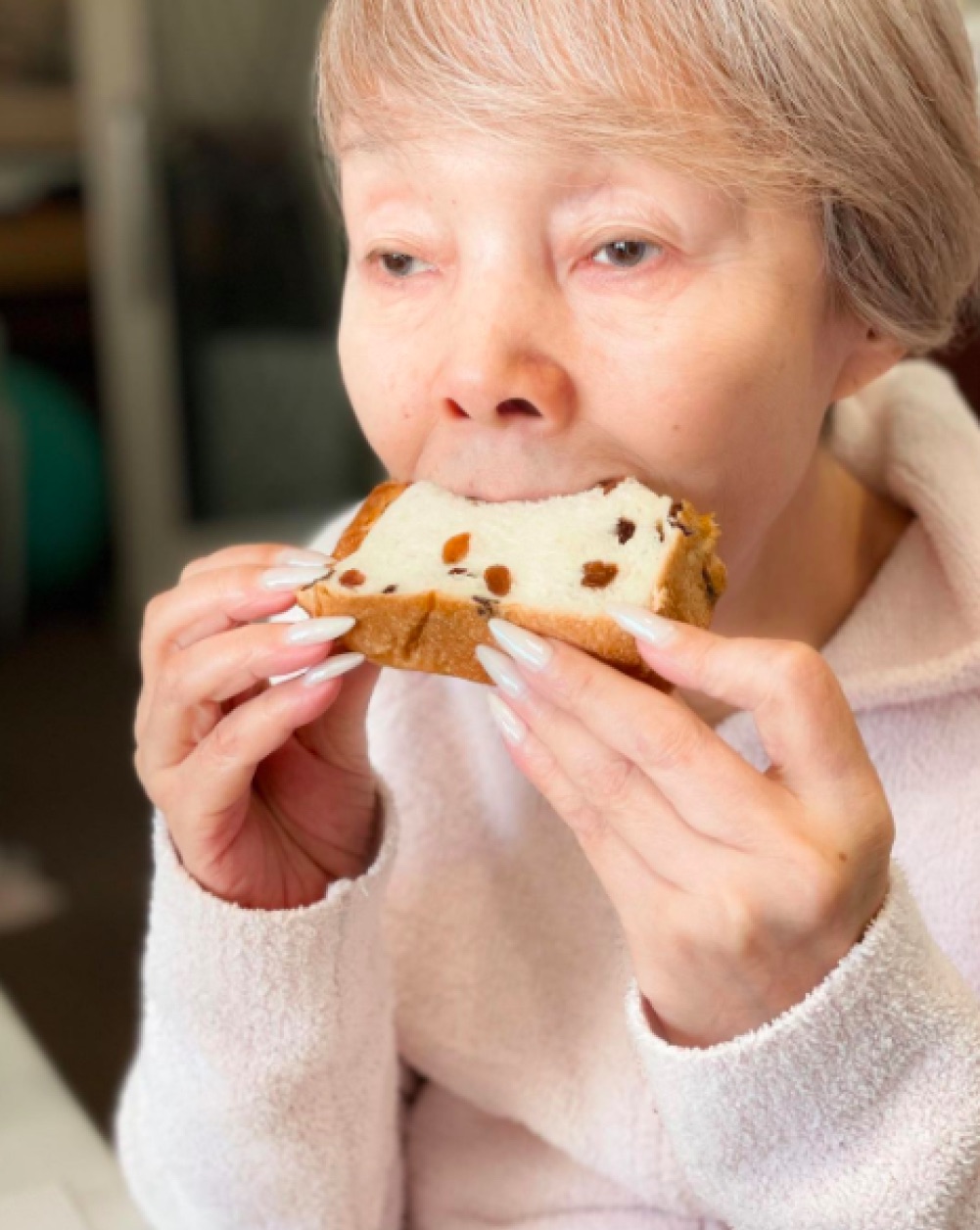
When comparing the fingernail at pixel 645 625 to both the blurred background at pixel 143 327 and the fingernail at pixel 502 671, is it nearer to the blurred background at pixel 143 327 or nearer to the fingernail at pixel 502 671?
the fingernail at pixel 502 671

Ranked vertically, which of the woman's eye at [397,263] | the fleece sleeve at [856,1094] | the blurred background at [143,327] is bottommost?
the blurred background at [143,327]

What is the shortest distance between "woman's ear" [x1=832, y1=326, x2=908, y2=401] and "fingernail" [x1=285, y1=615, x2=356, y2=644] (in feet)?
1.54

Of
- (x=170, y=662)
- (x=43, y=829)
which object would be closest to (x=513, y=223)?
(x=170, y=662)

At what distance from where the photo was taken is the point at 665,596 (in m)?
0.90

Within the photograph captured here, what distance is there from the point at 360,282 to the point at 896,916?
0.59 metres

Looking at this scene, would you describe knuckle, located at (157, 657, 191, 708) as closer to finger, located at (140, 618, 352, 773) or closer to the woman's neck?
finger, located at (140, 618, 352, 773)

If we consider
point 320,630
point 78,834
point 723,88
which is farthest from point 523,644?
point 78,834

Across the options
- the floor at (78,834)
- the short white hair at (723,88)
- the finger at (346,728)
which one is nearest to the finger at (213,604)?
the finger at (346,728)

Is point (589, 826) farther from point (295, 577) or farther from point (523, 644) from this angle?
point (295, 577)

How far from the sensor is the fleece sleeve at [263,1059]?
1.08m

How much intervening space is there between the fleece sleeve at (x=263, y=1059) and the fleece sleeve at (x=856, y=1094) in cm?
30

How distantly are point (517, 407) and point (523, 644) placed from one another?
6.8 inches

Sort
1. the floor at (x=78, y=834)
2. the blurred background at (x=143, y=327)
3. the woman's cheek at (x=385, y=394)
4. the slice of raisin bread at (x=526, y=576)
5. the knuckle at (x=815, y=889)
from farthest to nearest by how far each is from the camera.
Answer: the blurred background at (x=143, y=327), the floor at (x=78, y=834), the woman's cheek at (x=385, y=394), the slice of raisin bread at (x=526, y=576), the knuckle at (x=815, y=889)

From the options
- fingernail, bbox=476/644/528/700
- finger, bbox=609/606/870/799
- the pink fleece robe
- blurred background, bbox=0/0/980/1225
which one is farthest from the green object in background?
finger, bbox=609/606/870/799
